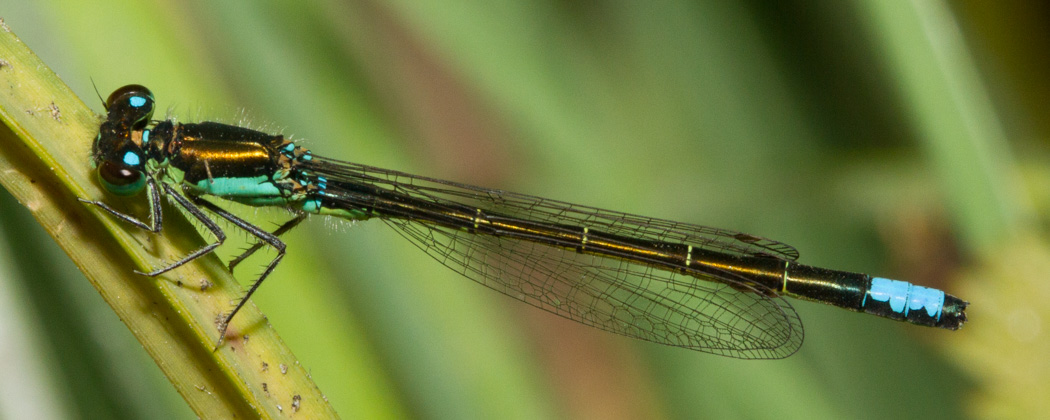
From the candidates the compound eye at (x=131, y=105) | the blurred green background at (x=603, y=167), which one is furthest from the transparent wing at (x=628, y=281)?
the compound eye at (x=131, y=105)

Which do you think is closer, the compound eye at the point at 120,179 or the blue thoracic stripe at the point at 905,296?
the compound eye at the point at 120,179

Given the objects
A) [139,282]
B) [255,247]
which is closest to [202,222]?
[255,247]

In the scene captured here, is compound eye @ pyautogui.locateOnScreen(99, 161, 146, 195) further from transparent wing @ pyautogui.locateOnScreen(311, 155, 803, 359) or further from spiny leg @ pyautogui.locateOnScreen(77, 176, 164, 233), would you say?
transparent wing @ pyautogui.locateOnScreen(311, 155, 803, 359)

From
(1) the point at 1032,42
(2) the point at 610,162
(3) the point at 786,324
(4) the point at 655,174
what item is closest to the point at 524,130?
(2) the point at 610,162

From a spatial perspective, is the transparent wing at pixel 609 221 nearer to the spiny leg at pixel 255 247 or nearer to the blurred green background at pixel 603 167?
the blurred green background at pixel 603 167

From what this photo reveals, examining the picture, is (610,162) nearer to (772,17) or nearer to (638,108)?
(638,108)

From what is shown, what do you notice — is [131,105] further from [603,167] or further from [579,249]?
[603,167]
